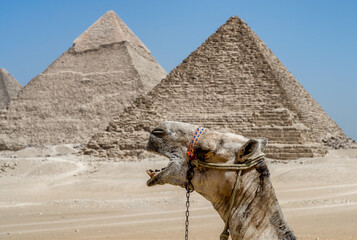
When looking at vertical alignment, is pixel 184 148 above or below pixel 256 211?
above

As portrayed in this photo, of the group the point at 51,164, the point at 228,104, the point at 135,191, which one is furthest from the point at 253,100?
the point at 135,191

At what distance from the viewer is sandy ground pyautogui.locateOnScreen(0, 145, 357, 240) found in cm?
984

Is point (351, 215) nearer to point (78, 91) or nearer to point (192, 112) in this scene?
point (192, 112)

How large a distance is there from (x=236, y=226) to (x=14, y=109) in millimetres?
99435

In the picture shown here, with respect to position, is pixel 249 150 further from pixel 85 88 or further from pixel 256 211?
pixel 85 88

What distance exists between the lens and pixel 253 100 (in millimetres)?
56688

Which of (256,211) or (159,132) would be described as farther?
(159,132)

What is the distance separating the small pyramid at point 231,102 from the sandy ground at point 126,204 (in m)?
11.5

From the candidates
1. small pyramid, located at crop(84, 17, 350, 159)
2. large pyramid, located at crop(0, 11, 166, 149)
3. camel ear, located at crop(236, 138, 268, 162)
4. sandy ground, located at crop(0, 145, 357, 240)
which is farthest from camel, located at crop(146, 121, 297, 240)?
large pyramid, located at crop(0, 11, 166, 149)

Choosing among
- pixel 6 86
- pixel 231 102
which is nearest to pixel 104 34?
pixel 6 86

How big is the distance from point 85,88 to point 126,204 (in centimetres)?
8409

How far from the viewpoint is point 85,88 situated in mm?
99875

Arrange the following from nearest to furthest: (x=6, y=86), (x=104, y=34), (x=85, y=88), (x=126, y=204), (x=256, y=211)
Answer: (x=256, y=211), (x=126, y=204), (x=85, y=88), (x=104, y=34), (x=6, y=86)

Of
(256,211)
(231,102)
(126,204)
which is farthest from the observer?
(231,102)
